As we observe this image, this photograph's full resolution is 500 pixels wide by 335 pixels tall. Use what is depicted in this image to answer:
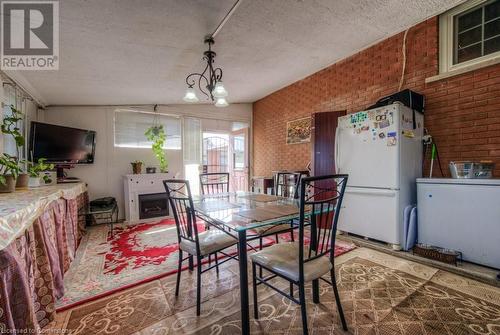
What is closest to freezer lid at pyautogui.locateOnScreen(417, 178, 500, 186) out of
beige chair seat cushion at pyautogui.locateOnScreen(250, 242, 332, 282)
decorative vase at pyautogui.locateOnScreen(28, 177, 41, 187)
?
beige chair seat cushion at pyautogui.locateOnScreen(250, 242, 332, 282)

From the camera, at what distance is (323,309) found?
5.30 ft

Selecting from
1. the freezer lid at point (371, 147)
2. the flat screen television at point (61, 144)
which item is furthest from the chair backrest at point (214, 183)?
the flat screen television at point (61, 144)

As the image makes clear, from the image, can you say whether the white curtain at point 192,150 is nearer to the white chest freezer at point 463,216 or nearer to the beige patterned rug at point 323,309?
the beige patterned rug at point 323,309

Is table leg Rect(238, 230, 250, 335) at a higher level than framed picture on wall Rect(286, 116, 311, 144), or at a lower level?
lower

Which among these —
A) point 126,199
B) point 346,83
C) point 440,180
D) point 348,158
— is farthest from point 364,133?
point 126,199

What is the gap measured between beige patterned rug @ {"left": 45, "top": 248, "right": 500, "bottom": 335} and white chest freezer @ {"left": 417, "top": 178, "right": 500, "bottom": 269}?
1.14 feet

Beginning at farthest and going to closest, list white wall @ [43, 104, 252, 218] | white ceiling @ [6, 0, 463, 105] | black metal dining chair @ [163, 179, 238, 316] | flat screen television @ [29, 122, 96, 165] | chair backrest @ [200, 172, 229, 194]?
white wall @ [43, 104, 252, 218]
flat screen television @ [29, 122, 96, 165]
chair backrest @ [200, 172, 229, 194]
white ceiling @ [6, 0, 463, 105]
black metal dining chair @ [163, 179, 238, 316]

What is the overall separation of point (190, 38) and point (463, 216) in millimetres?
3373

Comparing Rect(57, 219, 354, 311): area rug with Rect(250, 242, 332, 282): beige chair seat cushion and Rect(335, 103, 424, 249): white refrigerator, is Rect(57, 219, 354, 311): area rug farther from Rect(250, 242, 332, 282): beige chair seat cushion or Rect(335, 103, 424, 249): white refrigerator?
Rect(250, 242, 332, 282): beige chair seat cushion

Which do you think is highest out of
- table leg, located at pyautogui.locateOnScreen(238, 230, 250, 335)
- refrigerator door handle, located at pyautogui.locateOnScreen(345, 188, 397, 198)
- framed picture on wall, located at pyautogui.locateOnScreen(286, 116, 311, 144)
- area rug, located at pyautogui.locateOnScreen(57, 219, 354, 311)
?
framed picture on wall, located at pyautogui.locateOnScreen(286, 116, 311, 144)

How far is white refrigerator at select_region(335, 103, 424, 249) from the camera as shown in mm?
2496

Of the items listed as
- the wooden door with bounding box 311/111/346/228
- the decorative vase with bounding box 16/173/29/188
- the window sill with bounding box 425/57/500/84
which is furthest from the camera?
the wooden door with bounding box 311/111/346/228

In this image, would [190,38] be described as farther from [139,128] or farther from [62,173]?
[62,173]

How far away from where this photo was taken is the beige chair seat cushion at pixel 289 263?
1320 mm
